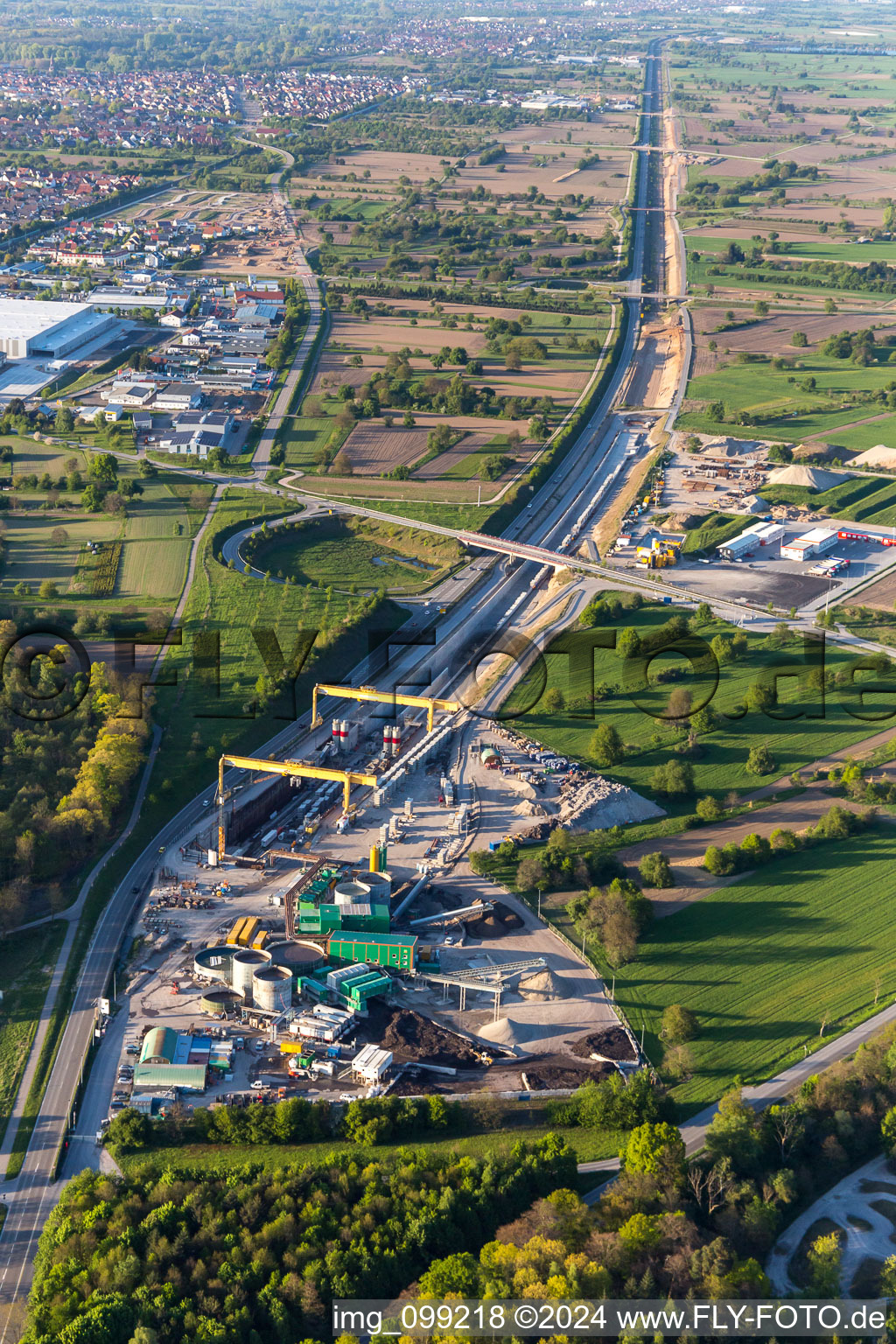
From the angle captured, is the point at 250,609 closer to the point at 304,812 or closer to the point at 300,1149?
the point at 304,812

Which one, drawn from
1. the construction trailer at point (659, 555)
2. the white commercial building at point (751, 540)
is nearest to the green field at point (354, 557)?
the construction trailer at point (659, 555)

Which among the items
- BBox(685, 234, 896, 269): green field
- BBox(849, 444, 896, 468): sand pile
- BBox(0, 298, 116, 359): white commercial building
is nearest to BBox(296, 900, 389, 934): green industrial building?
BBox(849, 444, 896, 468): sand pile

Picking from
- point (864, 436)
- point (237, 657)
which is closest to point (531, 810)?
point (237, 657)

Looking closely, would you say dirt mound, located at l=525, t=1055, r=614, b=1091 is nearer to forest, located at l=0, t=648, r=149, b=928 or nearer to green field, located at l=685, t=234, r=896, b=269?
forest, located at l=0, t=648, r=149, b=928

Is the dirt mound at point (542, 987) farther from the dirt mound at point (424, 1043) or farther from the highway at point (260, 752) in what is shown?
the highway at point (260, 752)

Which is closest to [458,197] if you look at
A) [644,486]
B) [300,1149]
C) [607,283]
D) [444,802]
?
[607,283]

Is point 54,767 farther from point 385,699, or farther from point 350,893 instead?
point 350,893
